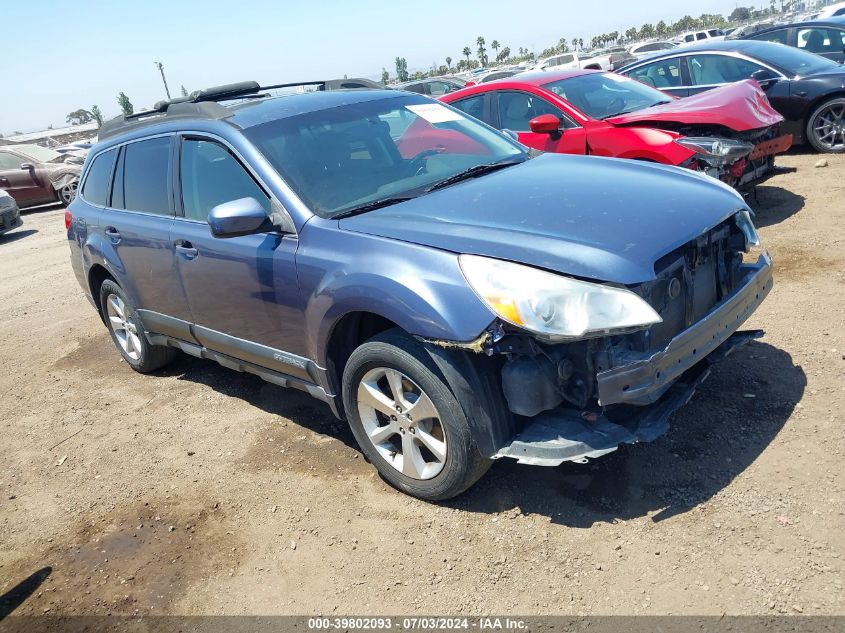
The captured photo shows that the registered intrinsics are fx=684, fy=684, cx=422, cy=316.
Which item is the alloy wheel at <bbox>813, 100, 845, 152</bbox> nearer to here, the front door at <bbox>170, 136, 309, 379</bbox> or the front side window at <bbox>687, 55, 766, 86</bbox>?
the front side window at <bbox>687, 55, 766, 86</bbox>

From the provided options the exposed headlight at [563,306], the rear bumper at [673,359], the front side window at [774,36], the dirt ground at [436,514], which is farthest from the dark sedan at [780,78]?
the exposed headlight at [563,306]

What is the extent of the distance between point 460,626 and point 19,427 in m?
3.99

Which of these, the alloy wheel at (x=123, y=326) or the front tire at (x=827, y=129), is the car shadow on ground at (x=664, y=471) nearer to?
the alloy wheel at (x=123, y=326)

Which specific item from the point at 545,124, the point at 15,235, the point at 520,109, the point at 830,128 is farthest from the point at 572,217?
the point at 15,235

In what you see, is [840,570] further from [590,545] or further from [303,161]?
[303,161]

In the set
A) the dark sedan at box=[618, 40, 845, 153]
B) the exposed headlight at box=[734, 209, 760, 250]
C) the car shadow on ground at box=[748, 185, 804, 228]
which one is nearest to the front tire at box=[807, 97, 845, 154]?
the dark sedan at box=[618, 40, 845, 153]

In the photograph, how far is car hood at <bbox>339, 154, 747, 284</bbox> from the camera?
270cm

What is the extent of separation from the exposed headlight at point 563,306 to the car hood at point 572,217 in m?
0.05

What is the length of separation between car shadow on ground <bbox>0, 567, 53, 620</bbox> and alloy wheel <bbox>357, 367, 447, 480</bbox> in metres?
1.70

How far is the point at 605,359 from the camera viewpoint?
8.73ft

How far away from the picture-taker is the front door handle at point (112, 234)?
4.84 m

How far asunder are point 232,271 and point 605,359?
6.94 feet

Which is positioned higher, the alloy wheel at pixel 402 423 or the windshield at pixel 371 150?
the windshield at pixel 371 150

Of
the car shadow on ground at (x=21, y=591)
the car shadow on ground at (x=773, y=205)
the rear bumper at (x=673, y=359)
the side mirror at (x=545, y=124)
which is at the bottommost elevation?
the car shadow on ground at (x=773, y=205)
